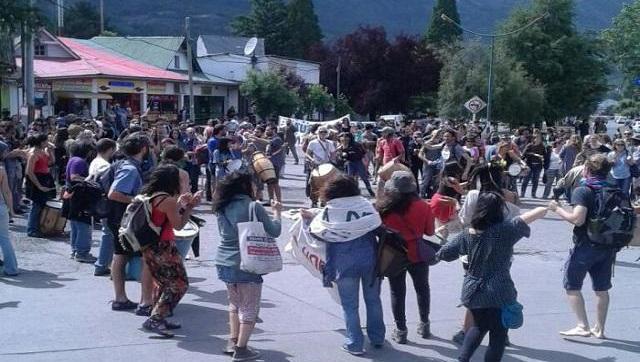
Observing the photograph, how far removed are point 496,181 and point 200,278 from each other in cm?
414

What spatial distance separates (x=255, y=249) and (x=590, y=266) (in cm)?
296

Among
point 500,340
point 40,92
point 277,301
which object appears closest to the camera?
point 500,340

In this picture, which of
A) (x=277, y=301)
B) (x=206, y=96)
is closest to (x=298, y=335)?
(x=277, y=301)

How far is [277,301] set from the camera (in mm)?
8406

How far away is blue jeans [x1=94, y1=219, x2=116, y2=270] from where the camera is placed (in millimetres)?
8918

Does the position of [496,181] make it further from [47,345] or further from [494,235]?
[47,345]

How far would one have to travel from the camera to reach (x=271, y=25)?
321ft

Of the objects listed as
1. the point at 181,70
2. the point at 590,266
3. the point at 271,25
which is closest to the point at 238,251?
the point at 590,266

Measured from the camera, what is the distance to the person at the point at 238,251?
6.25 meters

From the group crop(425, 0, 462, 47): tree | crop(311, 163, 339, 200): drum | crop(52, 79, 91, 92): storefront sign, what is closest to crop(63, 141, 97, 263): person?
crop(311, 163, 339, 200): drum

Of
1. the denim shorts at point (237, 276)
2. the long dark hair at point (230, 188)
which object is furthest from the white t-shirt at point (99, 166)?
the denim shorts at point (237, 276)

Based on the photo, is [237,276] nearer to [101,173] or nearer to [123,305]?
[123,305]

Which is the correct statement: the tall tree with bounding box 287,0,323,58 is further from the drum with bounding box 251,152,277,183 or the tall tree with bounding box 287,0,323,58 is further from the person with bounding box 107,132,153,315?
the person with bounding box 107,132,153,315

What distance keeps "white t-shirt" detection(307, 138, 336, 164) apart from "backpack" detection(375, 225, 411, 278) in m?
9.68
